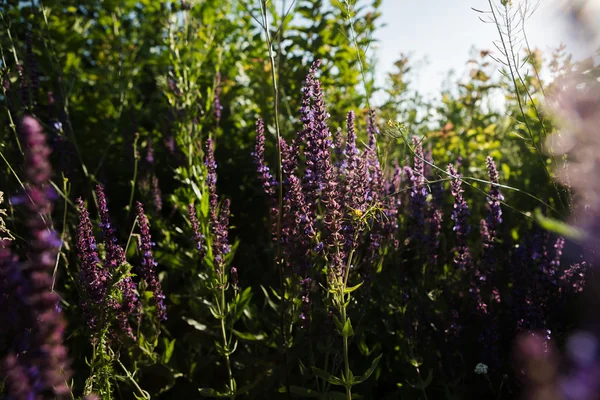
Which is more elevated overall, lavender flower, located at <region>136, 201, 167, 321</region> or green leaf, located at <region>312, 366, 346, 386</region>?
lavender flower, located at <region>136, 201, 167, 321</region>

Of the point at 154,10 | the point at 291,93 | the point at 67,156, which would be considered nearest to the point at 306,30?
the point at 291,93

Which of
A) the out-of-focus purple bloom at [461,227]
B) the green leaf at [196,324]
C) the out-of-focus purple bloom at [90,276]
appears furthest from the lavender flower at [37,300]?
the out-of-focus purple bloom at [461,227]

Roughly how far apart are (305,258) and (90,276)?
0.91m

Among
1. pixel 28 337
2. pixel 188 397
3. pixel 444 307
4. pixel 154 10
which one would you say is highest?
pixel 154 10

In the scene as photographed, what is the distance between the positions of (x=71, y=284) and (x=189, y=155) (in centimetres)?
97

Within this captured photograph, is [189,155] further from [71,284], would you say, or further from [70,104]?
[70,104]

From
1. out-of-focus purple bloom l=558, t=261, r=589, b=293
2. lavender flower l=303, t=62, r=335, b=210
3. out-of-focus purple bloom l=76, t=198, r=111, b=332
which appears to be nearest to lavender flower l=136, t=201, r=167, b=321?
out-of-focus purple bloom l=76, t=198, r=111, b=332

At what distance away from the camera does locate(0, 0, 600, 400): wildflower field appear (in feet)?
4.75

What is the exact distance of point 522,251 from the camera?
2.66m

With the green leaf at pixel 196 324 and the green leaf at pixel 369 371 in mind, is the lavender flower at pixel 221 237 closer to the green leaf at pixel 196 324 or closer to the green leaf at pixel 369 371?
the green leaf at pixel 196 324

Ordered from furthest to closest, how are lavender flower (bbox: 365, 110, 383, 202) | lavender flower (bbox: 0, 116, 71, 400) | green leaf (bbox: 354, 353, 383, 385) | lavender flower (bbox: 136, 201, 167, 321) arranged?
lavender flower (bbox: 365, 110, 383, 202) → lavender flower (bbox: 136, 201, 167, 321) → green leaf (bbox: 354, 353, 383, 385) → lavender flower (bbox: 0, 116, 71, 400)

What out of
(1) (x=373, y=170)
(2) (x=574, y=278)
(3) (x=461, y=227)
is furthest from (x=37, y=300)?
(2) (x=574, y=278)

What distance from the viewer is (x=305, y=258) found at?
2328 mm

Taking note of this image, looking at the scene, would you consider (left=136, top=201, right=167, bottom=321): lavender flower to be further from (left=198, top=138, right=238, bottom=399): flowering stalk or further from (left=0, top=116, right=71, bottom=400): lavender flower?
(left=0, top=116, right=71, bottom=400): lavender flower
